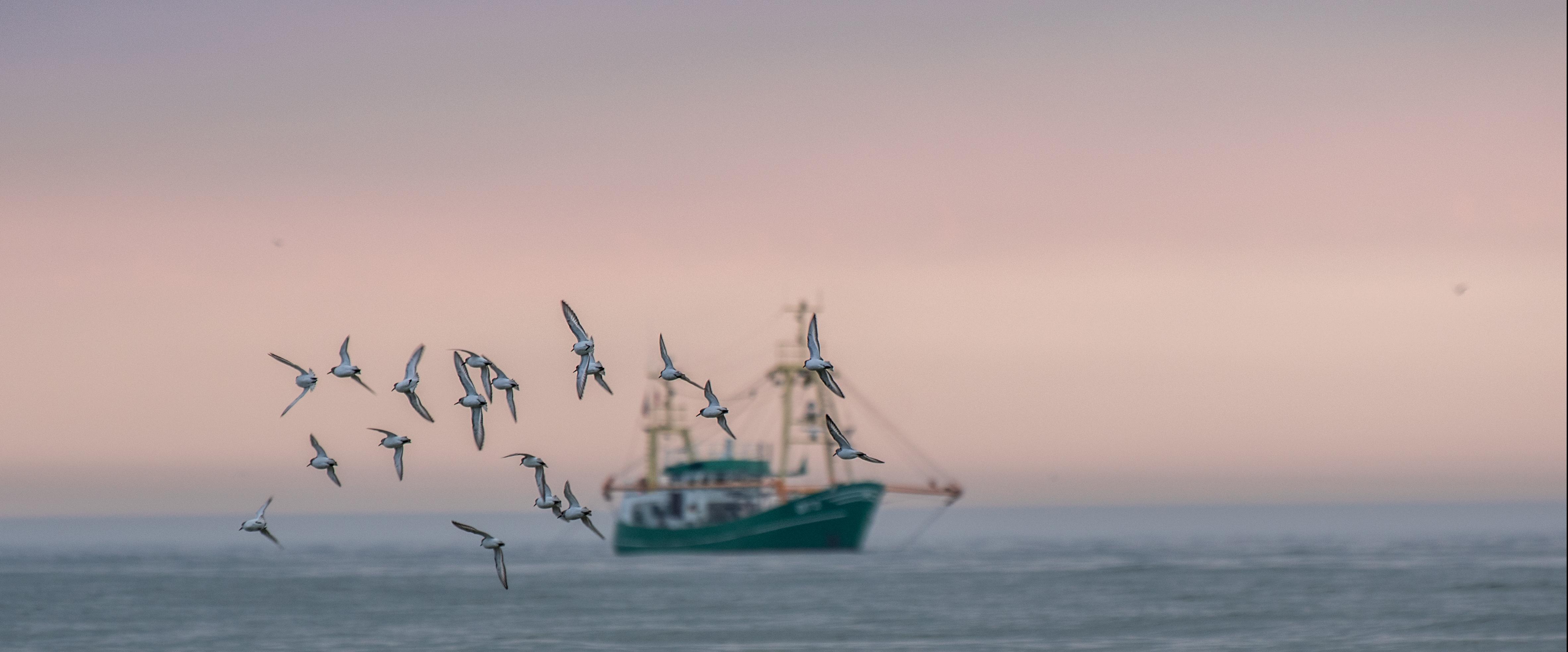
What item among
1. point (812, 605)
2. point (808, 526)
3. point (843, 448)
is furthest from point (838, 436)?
point (808, 526)

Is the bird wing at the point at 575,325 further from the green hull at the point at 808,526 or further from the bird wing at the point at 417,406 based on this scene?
the green hull at the point at 808,526

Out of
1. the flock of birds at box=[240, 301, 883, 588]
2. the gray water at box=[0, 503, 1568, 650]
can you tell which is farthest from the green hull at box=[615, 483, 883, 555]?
the flock of birds at box=[240, 301, 883, 588]

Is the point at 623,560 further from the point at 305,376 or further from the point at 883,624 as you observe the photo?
the point at 305,376

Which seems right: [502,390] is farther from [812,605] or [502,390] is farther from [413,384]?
[812,605]

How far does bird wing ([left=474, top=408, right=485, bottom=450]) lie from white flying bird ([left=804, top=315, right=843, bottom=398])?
6273 millimetres

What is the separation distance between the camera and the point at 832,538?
437ft

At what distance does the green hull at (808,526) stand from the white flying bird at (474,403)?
314 ft

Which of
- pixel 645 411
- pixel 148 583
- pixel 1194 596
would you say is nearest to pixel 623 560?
pixel 645 411

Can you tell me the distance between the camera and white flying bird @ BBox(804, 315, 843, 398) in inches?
1270

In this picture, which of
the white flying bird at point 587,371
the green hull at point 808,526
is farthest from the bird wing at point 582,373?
the green hull at point 808,526

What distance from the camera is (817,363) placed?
3234 centimetres

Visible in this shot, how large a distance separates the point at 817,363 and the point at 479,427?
6721mm

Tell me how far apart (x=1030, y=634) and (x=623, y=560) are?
79001 mm

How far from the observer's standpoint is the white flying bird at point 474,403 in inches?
1305
